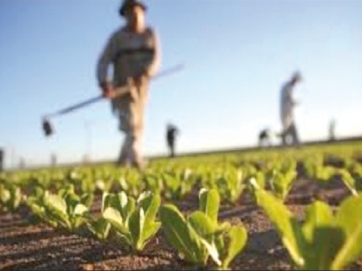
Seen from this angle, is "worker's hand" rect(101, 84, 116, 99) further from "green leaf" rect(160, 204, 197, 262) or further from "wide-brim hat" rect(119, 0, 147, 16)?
"green leaf" rect(160, 204, 197, 262)

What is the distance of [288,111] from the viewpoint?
53.5 feet

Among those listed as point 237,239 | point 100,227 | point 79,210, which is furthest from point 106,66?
point 237,239

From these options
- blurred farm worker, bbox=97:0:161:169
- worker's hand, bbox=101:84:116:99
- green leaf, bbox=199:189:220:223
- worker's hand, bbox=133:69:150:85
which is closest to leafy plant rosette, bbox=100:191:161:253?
green leaf, bbox=199:189:220:223

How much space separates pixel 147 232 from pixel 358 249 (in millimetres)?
895

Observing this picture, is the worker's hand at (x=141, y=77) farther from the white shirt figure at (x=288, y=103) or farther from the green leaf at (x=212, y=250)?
the white shirt figure at (x=288, y=103)

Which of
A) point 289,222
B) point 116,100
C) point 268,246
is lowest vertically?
point 268,246

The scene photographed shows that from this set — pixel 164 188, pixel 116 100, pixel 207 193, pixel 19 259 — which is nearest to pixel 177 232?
pixel 207 193

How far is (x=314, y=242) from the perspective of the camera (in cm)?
149

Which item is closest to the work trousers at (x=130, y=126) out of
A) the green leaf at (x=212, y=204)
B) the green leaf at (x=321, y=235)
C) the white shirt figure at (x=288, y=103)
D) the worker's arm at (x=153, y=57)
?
the worker's arm at (x=153, y=57)

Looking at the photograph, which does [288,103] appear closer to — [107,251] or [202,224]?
[107,251]

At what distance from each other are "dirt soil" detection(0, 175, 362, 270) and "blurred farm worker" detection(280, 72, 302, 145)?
12.8 meters

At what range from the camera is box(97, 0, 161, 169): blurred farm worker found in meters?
8.80

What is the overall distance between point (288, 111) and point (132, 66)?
26.6ft

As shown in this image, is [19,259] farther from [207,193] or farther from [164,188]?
[164,188]
